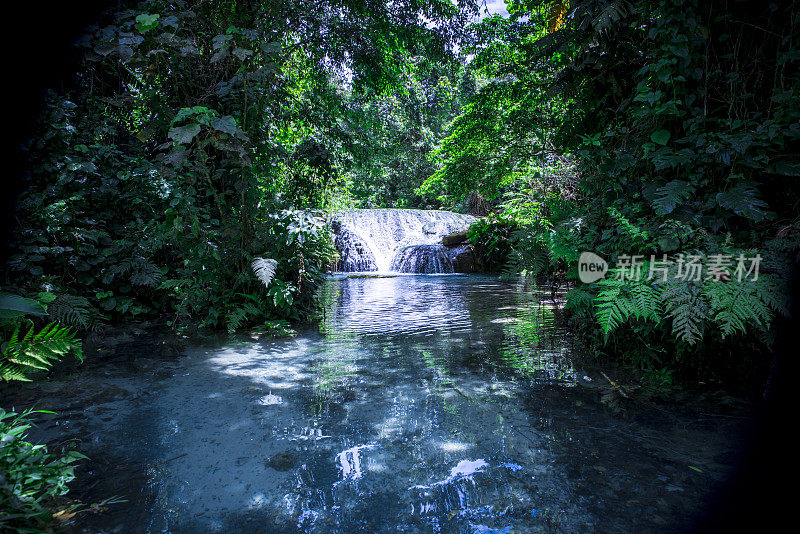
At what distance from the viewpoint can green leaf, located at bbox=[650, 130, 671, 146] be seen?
2816 millimetres

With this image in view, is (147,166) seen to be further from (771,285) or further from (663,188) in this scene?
(771,285)

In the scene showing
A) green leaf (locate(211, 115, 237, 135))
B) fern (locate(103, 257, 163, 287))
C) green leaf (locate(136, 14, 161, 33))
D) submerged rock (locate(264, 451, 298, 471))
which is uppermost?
green leaf (locate(136, 14, 161, 33))

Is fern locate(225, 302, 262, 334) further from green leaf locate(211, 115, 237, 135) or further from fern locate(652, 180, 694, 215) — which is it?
fern locate(652, 180, 694, 215)

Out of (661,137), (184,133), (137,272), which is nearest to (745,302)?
(661,137)

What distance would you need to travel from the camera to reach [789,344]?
1.20 meters

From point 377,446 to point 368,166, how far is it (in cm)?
612

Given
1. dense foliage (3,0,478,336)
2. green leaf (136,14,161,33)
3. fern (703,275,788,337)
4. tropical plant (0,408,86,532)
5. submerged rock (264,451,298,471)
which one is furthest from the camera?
dense foliage (3,0,478,336)

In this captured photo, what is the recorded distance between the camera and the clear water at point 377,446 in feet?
5.18

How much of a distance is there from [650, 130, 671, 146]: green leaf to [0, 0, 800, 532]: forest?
1cm

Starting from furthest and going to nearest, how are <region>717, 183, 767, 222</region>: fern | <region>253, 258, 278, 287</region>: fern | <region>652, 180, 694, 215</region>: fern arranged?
<region>253, 258, 278, 287</region>: fern, <region>652, 180, 694, 215</region>: fern, <region>717, 183, 767, 222</region>: fern

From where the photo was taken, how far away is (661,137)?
283 centimetres

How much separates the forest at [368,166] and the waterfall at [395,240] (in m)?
7.00

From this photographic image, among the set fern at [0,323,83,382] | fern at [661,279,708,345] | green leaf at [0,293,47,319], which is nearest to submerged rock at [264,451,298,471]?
fern at [0,323,83,382]

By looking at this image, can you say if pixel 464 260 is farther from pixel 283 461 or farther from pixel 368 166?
pixel 283 461
